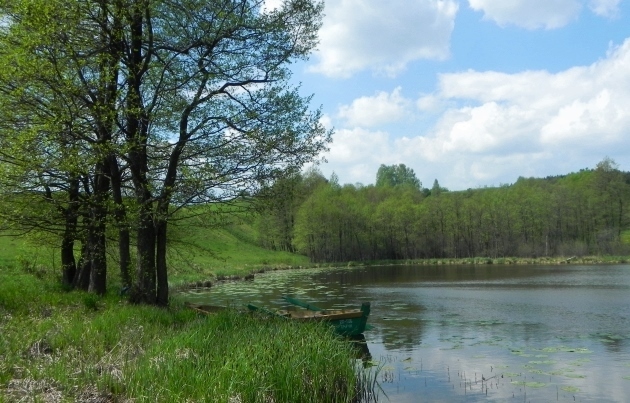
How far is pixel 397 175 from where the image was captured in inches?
6467

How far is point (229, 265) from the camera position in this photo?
59.2 meters

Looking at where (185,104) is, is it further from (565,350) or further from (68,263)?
(565,350)

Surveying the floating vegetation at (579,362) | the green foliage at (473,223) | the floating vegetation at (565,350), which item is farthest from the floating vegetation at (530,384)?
the green foliage at (473,223)

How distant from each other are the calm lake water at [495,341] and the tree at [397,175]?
401 ft

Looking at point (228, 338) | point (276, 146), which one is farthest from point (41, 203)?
point (228, 338)

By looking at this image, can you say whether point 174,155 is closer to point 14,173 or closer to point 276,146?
point 276,146

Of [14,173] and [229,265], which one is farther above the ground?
[14,173]

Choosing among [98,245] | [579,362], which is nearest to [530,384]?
[579,362]

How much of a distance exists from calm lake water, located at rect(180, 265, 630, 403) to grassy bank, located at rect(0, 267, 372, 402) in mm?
2245

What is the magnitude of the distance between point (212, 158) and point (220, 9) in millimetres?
3933

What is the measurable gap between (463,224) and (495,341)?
249 feet

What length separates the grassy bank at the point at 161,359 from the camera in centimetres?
771

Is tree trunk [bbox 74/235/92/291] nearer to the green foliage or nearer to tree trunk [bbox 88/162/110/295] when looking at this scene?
tree trunk [bbox 88/162/110/295]

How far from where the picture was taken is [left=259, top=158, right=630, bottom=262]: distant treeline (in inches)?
3344
